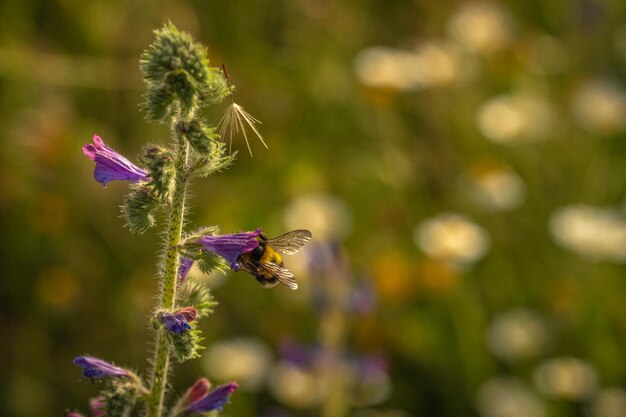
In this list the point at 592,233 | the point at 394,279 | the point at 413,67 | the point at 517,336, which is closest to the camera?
the point at 517,336

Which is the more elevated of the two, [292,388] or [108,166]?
[292,388]

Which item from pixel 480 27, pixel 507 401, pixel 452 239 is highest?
pixel 480 27

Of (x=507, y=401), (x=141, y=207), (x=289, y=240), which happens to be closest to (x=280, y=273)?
(x=289, y=240)

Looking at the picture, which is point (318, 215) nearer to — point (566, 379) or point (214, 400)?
point (566, 379)

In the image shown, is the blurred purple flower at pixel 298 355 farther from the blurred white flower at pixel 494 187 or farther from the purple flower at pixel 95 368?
the blurred white flower at pixel 494 187

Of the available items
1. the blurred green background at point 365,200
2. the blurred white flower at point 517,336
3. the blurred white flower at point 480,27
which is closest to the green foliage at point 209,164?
the blurred green background at point 365,200

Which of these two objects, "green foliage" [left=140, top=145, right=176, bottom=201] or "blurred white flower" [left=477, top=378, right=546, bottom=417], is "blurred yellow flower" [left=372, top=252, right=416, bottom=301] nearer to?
"blurred white flower" [left=477, top=378, right=546, bottom=417]

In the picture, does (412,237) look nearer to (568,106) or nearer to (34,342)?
(568,106)
